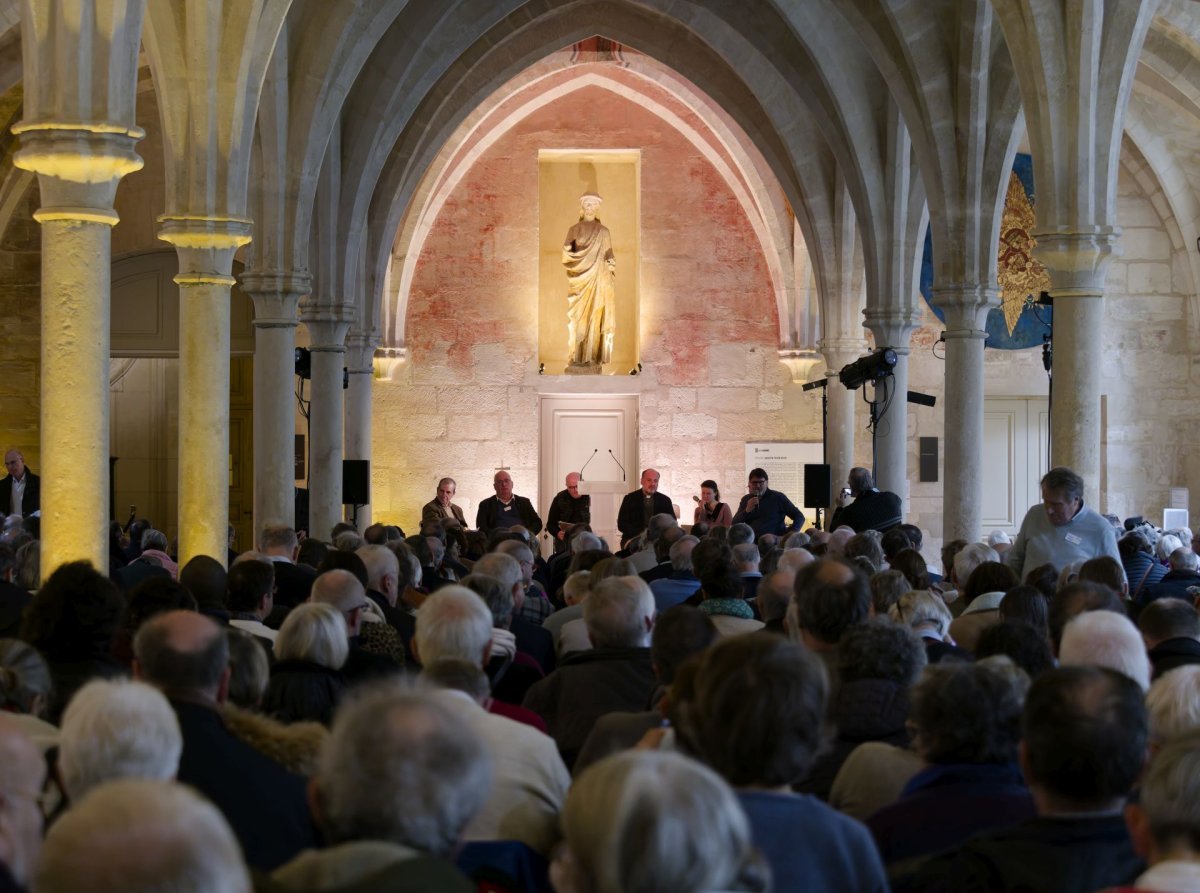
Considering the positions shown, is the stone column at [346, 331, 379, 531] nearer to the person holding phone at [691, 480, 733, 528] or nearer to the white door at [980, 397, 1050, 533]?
the person holding phone at [691, 480, 733, 528]

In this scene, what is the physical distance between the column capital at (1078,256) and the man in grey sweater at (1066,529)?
323cm

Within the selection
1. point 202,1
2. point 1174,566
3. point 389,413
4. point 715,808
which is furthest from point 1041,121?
point 389,413

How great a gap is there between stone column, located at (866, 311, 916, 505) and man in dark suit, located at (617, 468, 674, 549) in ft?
7.95

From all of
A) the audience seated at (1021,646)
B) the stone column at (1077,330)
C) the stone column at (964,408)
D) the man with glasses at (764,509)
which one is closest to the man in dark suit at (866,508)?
the stone column at (1077,330)

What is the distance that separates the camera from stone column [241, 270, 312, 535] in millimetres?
14453

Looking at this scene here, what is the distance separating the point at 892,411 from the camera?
17641mm

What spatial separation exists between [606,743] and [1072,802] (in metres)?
1.47

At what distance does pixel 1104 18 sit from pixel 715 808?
409 inches

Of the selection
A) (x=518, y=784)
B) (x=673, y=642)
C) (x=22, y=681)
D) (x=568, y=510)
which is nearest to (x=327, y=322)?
(x=568, y=510)

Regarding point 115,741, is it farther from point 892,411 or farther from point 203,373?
point 892,411

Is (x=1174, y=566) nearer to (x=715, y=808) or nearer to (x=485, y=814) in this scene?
(x=485, y=814)

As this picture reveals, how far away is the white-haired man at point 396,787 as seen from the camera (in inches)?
98.3

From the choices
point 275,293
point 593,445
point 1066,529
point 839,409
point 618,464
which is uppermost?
point 275,293

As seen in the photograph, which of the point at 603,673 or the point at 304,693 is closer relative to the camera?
the point at 304,693
